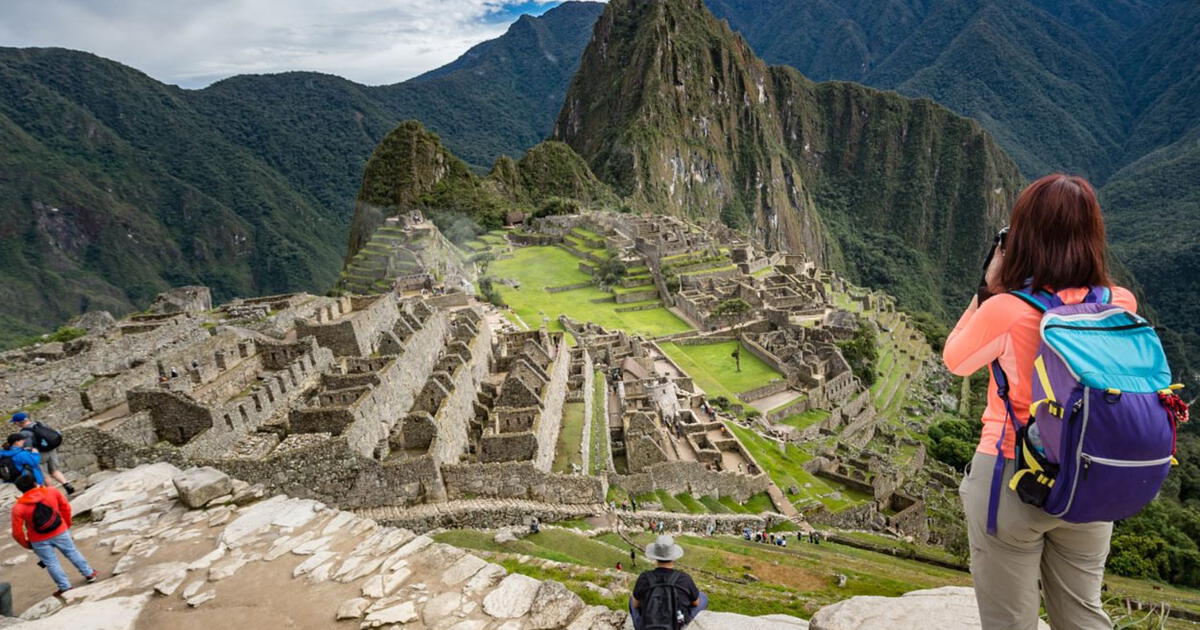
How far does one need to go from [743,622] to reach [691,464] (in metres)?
15.1

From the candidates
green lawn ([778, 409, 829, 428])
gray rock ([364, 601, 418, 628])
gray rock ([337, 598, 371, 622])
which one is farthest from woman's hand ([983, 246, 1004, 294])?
green lawn ([778, 409, 829, 428])

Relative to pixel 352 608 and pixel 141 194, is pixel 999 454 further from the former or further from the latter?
pixel 141 194

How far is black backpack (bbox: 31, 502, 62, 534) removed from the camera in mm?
6246

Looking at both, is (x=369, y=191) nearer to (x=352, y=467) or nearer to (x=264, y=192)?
(x=264, y=192)

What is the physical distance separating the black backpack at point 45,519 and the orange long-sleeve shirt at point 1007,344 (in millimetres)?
8109

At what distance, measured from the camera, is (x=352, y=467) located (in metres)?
11.8

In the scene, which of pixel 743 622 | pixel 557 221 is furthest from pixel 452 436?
pixel 557 221

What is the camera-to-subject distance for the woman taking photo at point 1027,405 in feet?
10.9

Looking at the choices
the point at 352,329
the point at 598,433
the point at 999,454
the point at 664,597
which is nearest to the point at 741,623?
the point at 664,597

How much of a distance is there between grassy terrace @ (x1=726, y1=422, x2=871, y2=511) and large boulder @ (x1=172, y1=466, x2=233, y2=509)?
772 inches

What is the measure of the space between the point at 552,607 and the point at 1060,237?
16.1ft

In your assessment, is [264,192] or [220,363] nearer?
[220,363]

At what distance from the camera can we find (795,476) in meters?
26.2

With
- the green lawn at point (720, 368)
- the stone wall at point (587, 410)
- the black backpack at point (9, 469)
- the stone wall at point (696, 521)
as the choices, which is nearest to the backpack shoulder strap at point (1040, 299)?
the black backpack at point (9, 469)
